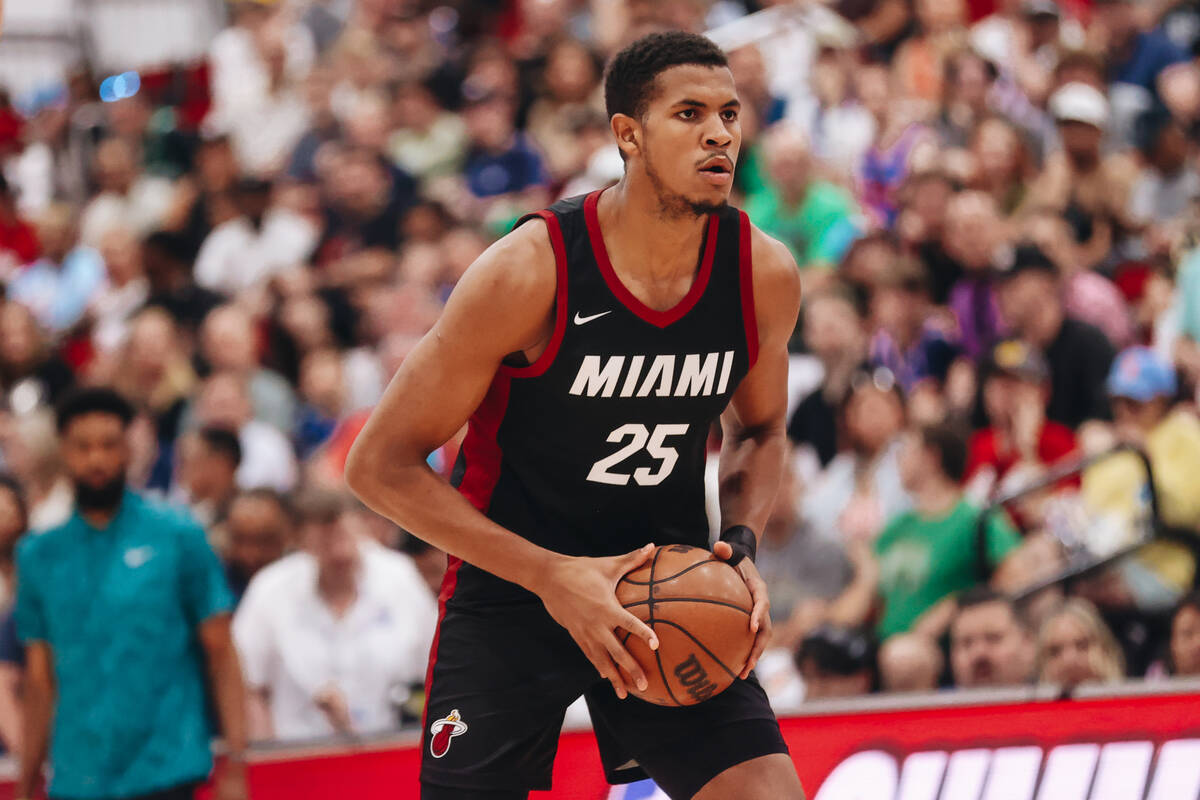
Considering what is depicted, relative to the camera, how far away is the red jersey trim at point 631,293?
133 inches

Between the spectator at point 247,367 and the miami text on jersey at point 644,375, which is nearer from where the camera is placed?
the miami text on jersey at point 644,375

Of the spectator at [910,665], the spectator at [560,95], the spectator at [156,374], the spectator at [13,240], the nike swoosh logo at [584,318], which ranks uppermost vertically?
the spectator at [560,95]

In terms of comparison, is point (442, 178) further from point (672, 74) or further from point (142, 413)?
point (672, 74)

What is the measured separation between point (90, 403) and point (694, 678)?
8.75ft

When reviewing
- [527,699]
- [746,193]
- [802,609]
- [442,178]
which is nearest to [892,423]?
[802,609]

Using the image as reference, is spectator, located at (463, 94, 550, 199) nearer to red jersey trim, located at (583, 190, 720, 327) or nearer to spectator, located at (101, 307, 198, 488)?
spectator, located at (101, 307, 198, 488)

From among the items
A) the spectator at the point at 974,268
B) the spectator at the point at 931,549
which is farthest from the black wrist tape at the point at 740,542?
the spectator at the point at 974,268

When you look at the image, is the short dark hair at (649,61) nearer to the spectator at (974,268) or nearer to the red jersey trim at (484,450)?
the red jersey trim at (484,450)

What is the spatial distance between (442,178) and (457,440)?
3.62 metres

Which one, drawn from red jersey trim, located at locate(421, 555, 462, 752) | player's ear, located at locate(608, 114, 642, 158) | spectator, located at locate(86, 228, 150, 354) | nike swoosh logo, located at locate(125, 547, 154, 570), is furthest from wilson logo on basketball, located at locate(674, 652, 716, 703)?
spectator, located at locate(86, 228, 150, 354)

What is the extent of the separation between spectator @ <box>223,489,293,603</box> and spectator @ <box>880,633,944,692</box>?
269 centimetres

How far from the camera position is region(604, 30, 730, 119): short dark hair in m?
3.29

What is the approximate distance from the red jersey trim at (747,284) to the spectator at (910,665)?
9.07 ft

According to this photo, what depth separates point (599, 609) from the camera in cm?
317
